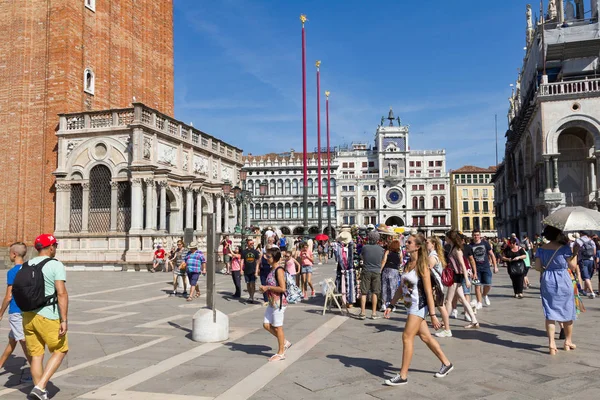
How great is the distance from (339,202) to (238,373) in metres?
73.0

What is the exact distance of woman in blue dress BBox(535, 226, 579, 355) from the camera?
6660 mm

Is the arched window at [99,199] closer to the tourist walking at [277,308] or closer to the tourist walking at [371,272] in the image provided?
the tourist walking at [371,272]

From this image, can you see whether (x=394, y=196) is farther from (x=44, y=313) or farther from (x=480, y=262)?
(x=44, y=313)

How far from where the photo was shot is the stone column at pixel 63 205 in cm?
2477

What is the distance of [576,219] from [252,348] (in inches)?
244

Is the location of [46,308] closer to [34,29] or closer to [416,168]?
[34,29]

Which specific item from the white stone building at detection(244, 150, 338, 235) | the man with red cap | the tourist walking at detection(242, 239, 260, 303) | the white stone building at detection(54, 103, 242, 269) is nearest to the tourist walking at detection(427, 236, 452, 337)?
the man with red cap

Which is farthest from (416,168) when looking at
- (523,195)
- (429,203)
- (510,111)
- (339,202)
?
(523,195)

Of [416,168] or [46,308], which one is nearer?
[46,308]

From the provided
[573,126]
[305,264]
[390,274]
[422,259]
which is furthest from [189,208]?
[573,126]

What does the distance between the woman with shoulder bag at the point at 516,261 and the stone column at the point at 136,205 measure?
55.6 feet

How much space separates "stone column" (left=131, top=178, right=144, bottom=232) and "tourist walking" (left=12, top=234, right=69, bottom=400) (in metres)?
19.0

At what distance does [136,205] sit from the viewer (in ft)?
76.4

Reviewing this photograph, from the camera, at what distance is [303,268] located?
43.9 ft
